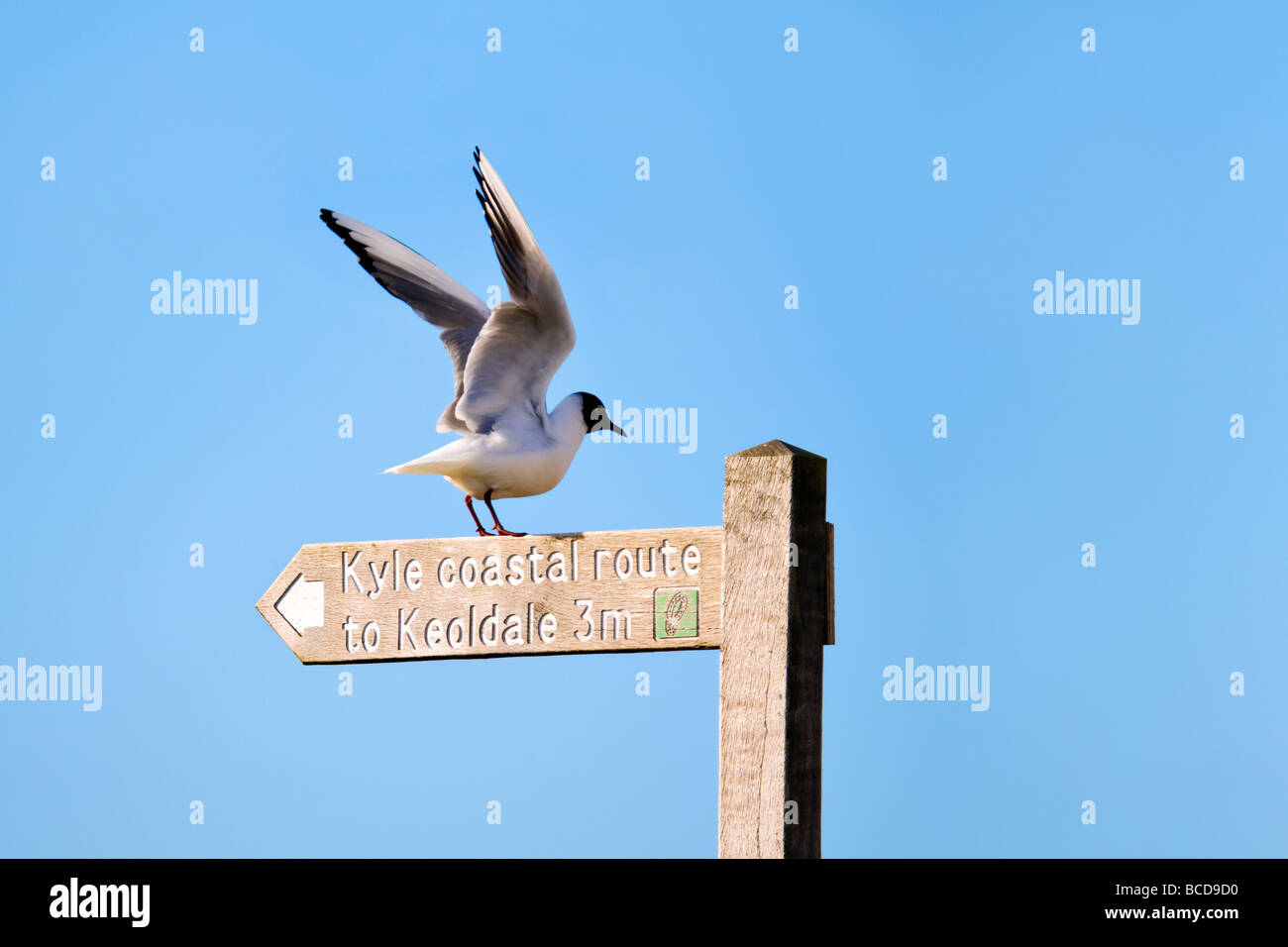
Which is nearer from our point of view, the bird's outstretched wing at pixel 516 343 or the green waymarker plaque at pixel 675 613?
the green waymarker plaque at pixel 675 613

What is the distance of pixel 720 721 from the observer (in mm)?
3215

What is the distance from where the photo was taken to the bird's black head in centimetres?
461

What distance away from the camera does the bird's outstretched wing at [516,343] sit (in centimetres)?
430

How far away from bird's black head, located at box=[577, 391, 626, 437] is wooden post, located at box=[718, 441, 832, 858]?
1.41 meters

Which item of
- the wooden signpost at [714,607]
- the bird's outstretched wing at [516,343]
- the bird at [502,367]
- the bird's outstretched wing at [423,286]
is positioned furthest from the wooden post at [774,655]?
the bird's outstretched wing at [423,286]

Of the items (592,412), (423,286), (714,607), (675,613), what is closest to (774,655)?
(714,607)

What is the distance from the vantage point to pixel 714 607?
3273mm

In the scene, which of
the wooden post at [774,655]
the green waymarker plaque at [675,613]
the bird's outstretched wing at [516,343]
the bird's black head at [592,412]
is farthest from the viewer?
the bird's black head at [592,412]

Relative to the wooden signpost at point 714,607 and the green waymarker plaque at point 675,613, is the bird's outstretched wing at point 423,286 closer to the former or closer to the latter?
the wooden signpost at point 714,607

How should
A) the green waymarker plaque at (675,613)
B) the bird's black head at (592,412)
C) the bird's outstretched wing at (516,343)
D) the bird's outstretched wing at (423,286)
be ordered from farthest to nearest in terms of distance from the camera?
the bird's outstretched wing at (423,286)
the bird's black head at (592,412)
the bird's outstretched wing at (516,343)
the green waymarker plaque at (675,613)

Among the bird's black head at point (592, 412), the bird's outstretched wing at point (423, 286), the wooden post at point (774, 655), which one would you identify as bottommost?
the wooden post at point (774, 655)

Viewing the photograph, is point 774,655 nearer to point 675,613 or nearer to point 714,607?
point 714,607

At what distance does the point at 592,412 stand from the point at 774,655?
1693 mm
